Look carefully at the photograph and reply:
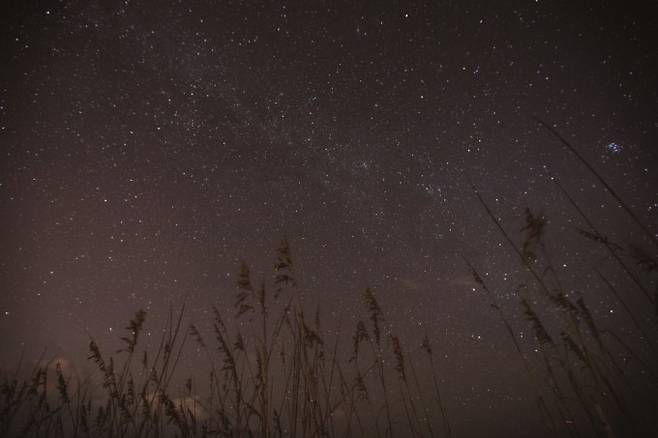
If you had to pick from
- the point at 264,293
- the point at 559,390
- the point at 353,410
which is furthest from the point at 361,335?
the point at 559,390

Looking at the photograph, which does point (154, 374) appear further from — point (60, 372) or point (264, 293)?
point (264, 293)

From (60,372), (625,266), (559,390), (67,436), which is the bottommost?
(559,390)

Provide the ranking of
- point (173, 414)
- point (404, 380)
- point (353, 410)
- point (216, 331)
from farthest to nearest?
point (404, 380) → point (353, 410) → point (173, 414) → point (216, 331)

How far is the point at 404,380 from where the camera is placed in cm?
465

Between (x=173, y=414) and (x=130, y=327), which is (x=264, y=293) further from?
(x=173, y=414)

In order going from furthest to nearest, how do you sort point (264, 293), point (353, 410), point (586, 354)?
point (353, 410) < point (264, 293) < point (586, 354)

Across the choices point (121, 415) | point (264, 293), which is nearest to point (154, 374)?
point (121, 415)

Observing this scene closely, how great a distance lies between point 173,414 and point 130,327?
1207 millimetres

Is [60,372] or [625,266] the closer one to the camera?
[625,266]

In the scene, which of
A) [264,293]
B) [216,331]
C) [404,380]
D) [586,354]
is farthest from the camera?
[404,380]

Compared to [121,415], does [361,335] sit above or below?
above

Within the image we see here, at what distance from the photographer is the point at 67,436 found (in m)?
4.21

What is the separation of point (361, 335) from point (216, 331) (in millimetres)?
1822

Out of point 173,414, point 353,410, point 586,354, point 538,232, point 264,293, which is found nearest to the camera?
point 586,354
